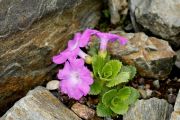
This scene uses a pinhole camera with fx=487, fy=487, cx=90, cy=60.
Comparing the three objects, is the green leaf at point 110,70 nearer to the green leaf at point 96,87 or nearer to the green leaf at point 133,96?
the green leaf at point 96,87

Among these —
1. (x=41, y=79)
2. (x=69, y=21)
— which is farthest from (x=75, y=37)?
(x=41, y=79)

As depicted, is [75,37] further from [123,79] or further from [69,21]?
[123,79]

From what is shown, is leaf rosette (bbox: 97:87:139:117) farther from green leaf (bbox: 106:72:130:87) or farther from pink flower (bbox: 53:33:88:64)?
pink flower (bbox: 53:33:88:64)

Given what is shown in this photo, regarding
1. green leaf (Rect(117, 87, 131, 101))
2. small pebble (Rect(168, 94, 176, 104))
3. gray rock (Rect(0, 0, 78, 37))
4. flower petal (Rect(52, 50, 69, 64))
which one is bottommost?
small pebble (Rect(168, 94, 176, 104))

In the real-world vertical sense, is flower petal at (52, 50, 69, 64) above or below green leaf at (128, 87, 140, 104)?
above

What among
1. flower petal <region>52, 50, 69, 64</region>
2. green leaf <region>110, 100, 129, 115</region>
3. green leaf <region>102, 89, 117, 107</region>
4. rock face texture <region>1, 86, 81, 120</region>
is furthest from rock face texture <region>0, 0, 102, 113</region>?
green leaf <region>110, 100, 129, 115</region>

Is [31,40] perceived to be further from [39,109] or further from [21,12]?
[39,109]
